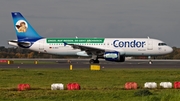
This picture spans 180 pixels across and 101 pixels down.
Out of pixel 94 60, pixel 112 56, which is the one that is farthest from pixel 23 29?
pixel 112 56

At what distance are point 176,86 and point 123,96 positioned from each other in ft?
15.8

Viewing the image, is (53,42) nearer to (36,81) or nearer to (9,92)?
(36,81)

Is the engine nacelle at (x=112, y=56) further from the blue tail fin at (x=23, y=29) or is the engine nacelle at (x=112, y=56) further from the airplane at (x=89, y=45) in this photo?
the blue tail fin at (x=23, y=29)

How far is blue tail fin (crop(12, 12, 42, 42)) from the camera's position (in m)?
67.5

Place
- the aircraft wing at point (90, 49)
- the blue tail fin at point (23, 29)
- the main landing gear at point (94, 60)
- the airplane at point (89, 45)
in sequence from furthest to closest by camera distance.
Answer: the blue tail fin at point (23, 29)
the airplane at point (89, 45)
the main landing gear at point (94, 60)
the aircraft wing at point (90, 49)

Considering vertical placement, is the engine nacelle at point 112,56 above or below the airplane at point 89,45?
below

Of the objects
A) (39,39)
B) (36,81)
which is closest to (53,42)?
(39,39)

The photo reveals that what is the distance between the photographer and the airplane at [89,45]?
61969 millimetres

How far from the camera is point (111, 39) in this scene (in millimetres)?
64375

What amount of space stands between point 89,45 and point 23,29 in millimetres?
11272

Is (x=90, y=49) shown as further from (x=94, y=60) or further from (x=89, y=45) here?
(x=89, y=45)

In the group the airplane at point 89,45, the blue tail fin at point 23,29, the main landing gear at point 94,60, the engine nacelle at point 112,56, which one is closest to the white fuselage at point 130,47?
the airplane at point 89,45

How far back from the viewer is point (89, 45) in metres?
64.8

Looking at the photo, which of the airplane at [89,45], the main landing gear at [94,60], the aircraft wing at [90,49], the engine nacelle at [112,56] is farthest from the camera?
the airplane at [89,45]
